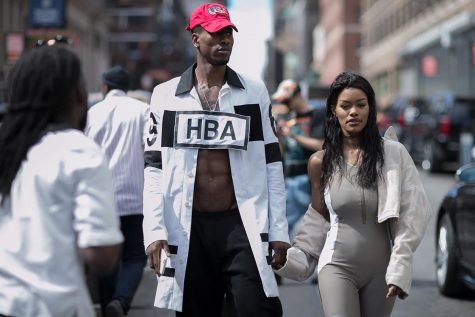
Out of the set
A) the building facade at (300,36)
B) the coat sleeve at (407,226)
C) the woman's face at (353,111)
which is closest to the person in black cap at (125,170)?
the woman's face at (353,111)

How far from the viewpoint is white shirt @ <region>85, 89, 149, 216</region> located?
22.9 feet

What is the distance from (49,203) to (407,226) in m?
2.09

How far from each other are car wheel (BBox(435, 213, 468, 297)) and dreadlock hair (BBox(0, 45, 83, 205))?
564 centimetres

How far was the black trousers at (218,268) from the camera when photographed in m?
4.73

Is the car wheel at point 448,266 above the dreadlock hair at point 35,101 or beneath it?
beneath

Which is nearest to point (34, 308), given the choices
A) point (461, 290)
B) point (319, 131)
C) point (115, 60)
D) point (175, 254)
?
point (175, 254)

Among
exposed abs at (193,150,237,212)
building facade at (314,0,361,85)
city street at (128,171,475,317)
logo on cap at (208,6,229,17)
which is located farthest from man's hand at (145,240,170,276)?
building facade at (314,0,361,85)

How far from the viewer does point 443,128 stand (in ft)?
79.0

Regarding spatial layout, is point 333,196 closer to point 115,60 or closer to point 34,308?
point 34,308

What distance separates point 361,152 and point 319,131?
186 inches

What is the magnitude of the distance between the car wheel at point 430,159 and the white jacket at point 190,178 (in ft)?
66.3

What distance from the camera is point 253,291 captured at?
470 cm

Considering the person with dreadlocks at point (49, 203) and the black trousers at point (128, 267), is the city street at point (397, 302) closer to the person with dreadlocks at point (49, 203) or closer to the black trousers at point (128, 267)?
the black trousers at point (128, 267)

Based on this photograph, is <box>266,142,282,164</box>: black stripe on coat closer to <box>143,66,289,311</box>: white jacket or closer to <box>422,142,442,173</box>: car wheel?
<box>143,66,289,311</box>: white jacket
